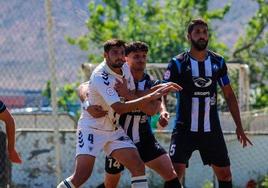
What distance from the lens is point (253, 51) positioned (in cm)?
2917

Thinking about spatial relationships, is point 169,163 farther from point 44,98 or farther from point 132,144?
point 44,98

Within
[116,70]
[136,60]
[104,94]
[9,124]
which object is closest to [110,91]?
[104,94]

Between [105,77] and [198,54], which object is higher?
[198,54]

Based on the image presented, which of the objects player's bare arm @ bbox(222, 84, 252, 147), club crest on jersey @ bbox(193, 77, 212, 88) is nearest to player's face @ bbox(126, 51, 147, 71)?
club crest on jersey @ bbox(193, 77, 212, 88)

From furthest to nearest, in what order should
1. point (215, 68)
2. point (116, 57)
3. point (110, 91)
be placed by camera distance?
point (215, 68) → point (116, 57) → point (110, 91)

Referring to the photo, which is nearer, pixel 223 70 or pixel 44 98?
pixel 223 70

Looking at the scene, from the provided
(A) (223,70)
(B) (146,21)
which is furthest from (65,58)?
(B) (146,21)

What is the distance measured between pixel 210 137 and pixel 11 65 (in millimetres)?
3737

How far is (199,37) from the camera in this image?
9.21m

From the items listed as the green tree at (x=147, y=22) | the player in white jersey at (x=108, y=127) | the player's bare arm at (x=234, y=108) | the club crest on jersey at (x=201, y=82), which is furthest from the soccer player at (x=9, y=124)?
the green tree at (x=147, y=22)

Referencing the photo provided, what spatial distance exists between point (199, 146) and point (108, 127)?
1.10 metres

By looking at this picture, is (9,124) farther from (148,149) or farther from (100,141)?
(148,149)

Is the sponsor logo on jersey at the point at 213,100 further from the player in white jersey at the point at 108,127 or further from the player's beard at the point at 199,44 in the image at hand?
the player in white jersey at the point at 108,127

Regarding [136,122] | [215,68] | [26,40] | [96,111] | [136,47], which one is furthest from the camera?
[26,40]
